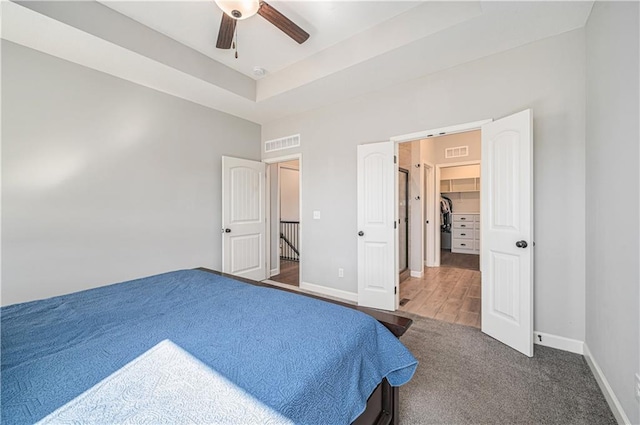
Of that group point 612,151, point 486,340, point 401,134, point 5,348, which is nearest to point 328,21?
point 401,134

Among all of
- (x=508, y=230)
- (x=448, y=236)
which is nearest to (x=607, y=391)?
(x=508, y=230)

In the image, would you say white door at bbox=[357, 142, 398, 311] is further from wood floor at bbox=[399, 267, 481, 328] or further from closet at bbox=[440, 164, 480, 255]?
closet at bbox=[440, 164, 480, 255]

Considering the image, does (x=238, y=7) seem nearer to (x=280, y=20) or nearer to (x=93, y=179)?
(x=280, y=20)

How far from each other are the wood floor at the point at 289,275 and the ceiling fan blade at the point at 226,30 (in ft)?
10.6

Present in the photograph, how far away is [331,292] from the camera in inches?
142

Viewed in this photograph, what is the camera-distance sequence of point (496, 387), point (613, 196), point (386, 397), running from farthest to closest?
point (496, 387), point (613, 196), point (386, 397)

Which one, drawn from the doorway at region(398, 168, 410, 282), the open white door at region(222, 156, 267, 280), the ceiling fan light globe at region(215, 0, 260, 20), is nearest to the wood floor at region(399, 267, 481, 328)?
the doorway at region(398, 168, 410, 282)

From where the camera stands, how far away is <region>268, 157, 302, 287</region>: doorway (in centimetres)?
464

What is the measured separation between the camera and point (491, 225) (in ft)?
7.98

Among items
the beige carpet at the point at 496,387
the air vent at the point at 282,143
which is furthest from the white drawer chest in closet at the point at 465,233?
the air vent at the point at 282,143

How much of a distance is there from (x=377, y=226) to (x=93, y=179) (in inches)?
122

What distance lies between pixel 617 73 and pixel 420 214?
3.23m

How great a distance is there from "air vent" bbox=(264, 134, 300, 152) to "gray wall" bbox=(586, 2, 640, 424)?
10.3 feet

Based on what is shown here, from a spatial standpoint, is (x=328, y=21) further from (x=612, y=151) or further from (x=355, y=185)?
(x=612, y=151)
